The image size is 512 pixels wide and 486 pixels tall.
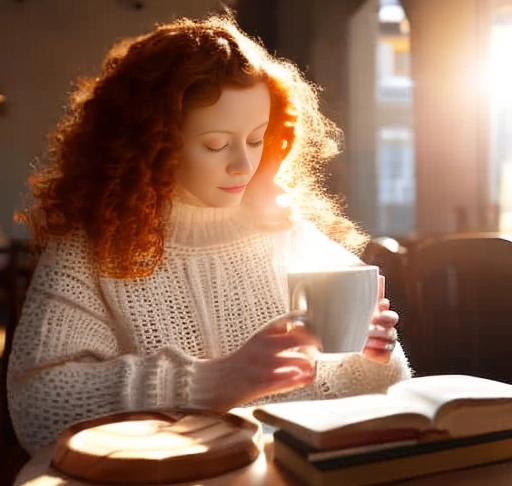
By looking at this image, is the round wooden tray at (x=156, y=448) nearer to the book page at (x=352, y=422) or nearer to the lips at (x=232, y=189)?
the book page at (x=352, y=422)

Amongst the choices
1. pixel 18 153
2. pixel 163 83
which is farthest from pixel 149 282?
pixel 18 153

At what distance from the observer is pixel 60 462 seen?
2.33 ft

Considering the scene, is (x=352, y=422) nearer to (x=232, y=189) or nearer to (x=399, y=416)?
(x=399, y=416)

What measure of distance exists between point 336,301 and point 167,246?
1.44 feet

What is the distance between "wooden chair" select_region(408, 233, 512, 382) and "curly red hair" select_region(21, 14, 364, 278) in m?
0.51

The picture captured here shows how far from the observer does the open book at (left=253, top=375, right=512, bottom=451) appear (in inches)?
26.0

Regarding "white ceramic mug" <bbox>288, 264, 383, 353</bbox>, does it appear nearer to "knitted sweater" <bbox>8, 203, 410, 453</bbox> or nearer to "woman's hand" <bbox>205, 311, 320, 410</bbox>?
"woman's hand" <bbox>205, 311, 320, 410</bbox>

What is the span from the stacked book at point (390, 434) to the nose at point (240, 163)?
1.30ft

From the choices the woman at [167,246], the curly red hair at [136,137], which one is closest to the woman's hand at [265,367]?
the woman at [167,246]

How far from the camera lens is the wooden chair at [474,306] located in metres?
1.39

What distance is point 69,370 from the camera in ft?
3.07

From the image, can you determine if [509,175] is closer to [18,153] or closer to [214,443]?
[18,153]

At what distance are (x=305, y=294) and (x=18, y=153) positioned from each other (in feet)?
21.3

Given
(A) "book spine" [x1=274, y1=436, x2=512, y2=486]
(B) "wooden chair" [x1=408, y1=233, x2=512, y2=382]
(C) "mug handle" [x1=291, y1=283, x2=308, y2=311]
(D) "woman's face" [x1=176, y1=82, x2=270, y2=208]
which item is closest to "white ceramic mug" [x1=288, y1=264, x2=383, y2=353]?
(C) "mug handle" [x1=291, y1=283, x2=308, y2=311]
